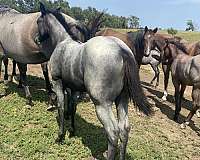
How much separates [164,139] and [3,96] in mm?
4259

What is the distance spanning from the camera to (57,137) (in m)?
7.04

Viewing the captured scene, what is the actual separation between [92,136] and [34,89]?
3.15 meters

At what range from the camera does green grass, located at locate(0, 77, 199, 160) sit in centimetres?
665

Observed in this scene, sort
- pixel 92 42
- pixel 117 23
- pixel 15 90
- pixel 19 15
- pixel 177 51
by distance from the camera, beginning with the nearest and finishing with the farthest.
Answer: pixel 92 42, pixel 19 15, pixel 15 90, pixel 177 51, pixel 117 23

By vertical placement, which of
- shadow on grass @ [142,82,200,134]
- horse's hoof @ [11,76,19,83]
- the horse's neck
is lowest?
shadow on grass @ [142,82,200,134]

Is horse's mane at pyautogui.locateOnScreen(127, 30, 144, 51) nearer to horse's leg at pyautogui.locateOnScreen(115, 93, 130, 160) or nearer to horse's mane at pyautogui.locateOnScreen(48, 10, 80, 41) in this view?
horse's mane at pyautogui.locateOnScreen(48, 10, 80, 41)

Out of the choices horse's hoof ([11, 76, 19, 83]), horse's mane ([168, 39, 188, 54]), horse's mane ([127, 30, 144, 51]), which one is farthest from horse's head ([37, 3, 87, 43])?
horse's mane ([168, 39, 188, 54])

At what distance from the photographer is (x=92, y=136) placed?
24.1ft

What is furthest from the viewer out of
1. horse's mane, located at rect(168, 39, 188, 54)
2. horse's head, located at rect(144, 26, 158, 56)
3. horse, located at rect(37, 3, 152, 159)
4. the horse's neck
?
horse's head, located at rect(144, 26, 158, 56)

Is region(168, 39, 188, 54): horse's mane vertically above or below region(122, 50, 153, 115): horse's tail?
below

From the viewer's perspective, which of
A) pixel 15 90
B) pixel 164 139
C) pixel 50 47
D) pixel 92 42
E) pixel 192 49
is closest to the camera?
pixel 92 42

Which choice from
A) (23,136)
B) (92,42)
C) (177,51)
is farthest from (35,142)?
(177,51)

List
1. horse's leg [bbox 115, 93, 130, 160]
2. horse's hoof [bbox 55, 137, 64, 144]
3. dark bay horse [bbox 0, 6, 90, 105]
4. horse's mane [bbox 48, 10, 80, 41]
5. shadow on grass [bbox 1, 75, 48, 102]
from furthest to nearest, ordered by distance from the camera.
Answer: shadow on grass [bbox 1, 75, 48, 102] < dark bay horse [bbox 0, 6, 90, 105] < horse's mane [bbox 48, 10, 80, 41] < horse's hoof [bbox 55, 137, 64, 144] < horse's leg [bbox 115, 93, 130, 160]

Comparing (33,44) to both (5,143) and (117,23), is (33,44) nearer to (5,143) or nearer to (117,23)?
(5,143)
